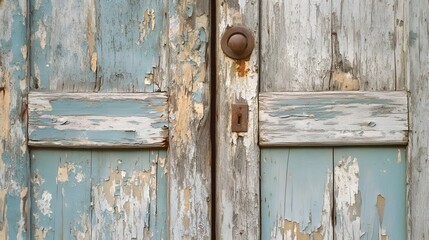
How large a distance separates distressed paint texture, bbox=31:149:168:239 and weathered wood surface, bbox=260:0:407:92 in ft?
1.28

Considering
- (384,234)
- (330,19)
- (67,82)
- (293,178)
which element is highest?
(330,19)

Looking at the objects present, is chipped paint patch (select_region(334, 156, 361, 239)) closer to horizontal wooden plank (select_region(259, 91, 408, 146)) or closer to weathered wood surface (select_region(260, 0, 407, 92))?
horizontal wooden plank (select_region(259, 91, 408, 146))

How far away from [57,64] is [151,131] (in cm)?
31

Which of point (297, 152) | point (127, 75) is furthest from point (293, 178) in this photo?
point (127, 75)

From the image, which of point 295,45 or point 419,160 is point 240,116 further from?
point 419,160

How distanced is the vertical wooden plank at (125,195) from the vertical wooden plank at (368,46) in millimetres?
525

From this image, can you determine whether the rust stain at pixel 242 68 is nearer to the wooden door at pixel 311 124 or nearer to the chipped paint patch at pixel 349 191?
the wooden door at pixel 311 124

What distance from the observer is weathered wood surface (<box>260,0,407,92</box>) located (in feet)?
5.88

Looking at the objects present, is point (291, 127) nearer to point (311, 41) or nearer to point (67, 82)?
point (311, 41)

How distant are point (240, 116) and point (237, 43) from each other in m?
0.18

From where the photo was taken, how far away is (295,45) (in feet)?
5.93

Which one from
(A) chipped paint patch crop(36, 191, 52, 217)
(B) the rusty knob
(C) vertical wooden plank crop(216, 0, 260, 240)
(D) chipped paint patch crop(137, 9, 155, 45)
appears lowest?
(A) chipped paint patch crop(36, 191, 52, 217)

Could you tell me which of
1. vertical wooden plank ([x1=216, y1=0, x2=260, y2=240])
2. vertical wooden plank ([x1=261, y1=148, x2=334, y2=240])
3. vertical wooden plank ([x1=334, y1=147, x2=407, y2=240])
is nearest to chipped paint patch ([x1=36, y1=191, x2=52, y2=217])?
vertical wooden plank ([x1=216, y1=0, x2=260, y2=240])

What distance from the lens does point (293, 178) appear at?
1.80m
